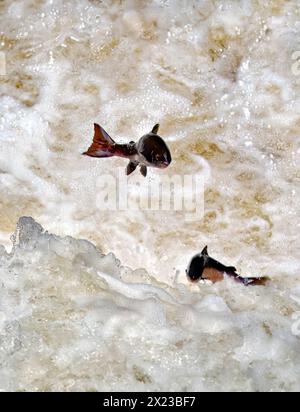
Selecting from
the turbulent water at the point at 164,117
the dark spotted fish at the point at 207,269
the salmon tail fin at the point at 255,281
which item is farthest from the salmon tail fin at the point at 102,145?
the salmon tail fin at the point at 255,281

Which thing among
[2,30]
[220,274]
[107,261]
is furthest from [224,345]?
[2,30]

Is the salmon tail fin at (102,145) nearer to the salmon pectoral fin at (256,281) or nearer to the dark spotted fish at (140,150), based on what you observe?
the dark spotted fish at (140,150)

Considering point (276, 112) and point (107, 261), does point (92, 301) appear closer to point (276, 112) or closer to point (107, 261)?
point (107, 261)

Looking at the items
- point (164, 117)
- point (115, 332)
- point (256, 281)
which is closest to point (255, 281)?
point (256, 281)
